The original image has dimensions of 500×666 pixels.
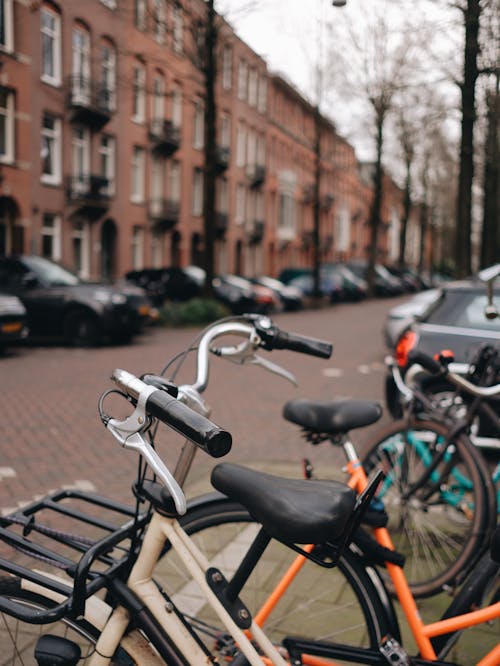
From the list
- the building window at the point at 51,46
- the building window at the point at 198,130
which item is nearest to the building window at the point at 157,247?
the building window at the point at 198,130

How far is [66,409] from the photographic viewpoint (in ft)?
27.2

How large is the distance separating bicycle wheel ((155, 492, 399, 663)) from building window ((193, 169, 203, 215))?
1380 inches

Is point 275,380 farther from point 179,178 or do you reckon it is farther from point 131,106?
point 179,178

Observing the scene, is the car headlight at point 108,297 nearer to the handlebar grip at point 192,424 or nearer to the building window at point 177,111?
the handlebar grip at point 192,424

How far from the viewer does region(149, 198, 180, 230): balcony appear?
3307 cm

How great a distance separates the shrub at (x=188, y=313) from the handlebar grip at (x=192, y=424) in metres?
18.3

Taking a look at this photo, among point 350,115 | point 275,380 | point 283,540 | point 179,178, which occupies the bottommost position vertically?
point 275,380

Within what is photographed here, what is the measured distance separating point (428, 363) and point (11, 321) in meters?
10.3

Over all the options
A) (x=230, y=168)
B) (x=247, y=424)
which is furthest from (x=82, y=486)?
(x=230, y=168)

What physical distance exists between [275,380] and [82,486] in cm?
559

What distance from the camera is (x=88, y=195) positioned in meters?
27.1

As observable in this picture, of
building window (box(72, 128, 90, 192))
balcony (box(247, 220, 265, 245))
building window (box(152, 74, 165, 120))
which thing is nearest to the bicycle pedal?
building window (box(72, 128, 90, 192))

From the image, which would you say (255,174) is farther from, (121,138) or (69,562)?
(69,562)

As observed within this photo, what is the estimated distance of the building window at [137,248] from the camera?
106 feet
